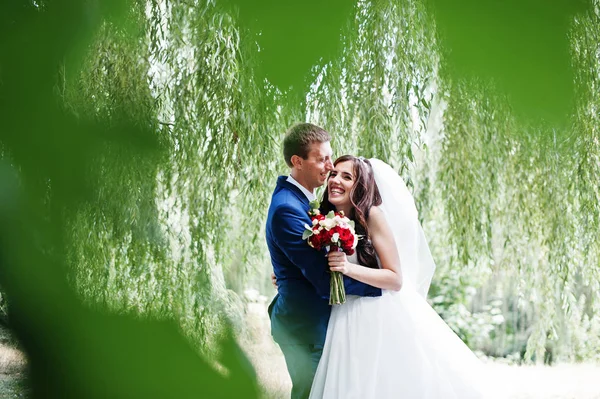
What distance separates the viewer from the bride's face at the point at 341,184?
2.18 meters

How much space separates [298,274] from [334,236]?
305 millimetres

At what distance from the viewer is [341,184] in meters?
2.18

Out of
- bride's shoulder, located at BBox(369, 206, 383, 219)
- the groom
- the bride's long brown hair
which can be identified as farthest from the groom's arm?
bride's shoulder, located at BBox(369, 206, 383, 219)

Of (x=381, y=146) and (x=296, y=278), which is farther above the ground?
(x=381, y=146)

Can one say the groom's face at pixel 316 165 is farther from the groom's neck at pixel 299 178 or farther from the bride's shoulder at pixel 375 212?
the bride's shoulder at pixel 375 212

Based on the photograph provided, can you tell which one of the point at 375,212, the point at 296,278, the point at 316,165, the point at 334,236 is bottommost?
the point at 296,278

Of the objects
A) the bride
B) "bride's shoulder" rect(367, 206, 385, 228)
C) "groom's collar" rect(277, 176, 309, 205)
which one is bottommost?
the bride

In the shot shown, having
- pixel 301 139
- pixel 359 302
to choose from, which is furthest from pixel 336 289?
pixel 301 139

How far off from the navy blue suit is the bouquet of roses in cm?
4

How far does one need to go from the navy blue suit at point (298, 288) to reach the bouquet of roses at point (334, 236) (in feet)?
Result: 0.13

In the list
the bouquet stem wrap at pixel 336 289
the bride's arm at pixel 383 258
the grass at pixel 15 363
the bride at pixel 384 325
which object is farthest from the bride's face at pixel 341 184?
the grass at pixel 15 363

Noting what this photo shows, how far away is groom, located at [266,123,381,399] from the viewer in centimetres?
207

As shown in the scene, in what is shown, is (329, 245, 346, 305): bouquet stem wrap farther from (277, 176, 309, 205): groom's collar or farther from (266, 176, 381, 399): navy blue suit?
(277, 176, 309, 205): groom's collar

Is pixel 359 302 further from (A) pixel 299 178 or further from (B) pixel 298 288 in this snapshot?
(A) pixel 299 178
